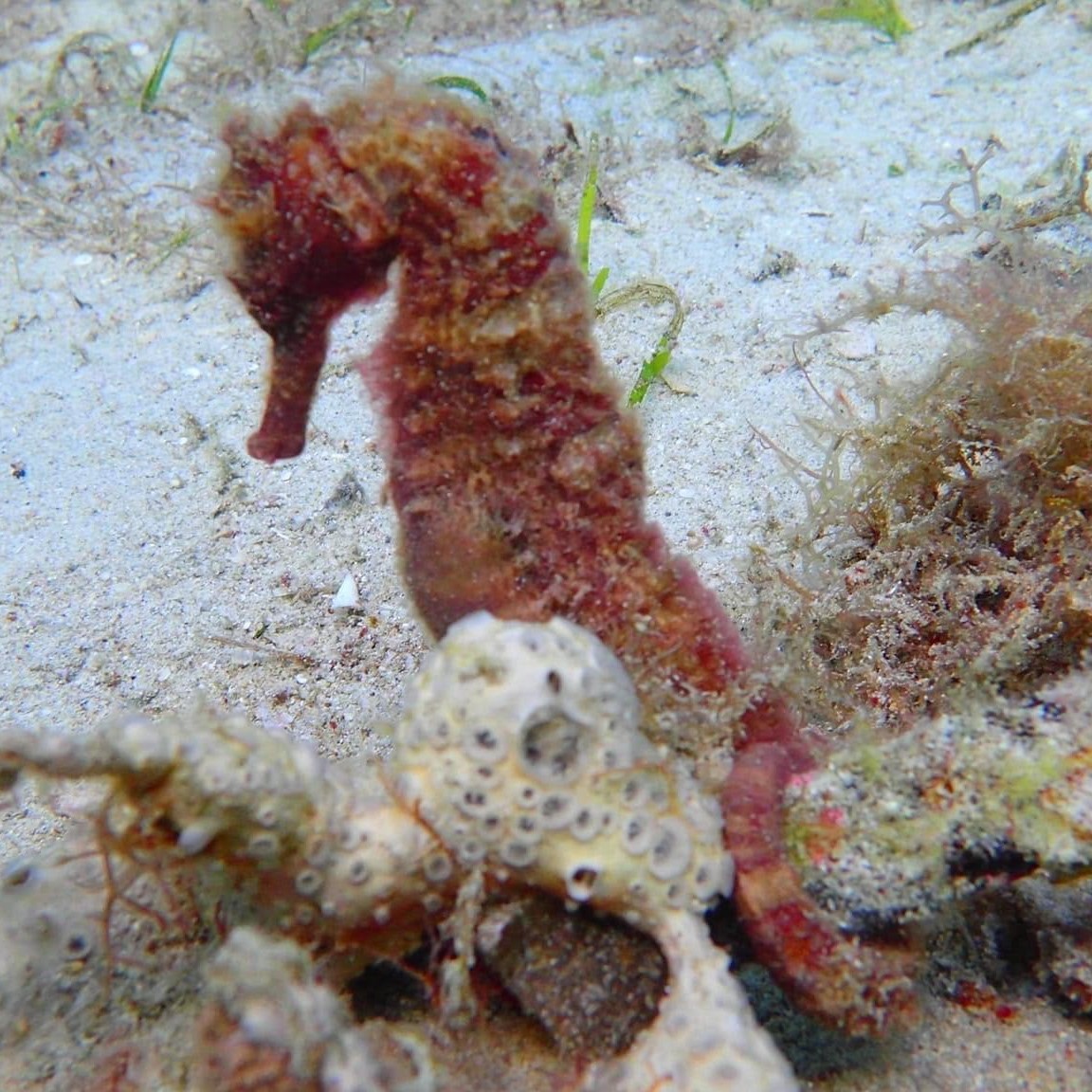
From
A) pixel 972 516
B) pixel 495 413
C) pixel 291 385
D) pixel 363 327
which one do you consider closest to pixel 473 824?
pixel 495 413

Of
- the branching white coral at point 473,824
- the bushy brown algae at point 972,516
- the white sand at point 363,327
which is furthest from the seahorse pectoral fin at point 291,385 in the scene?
the bushy brown algae at point 972,516

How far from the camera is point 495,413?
2.06 m

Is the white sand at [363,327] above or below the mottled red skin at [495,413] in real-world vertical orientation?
below

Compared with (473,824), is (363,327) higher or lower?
lower

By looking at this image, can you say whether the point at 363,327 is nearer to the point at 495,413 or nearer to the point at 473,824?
the point at 495,413

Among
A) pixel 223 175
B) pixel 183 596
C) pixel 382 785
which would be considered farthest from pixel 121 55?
pixel 382 785

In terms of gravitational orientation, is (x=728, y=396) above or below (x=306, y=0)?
below

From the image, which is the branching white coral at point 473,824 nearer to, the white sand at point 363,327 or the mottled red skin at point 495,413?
the mottled red skin at point 495,413

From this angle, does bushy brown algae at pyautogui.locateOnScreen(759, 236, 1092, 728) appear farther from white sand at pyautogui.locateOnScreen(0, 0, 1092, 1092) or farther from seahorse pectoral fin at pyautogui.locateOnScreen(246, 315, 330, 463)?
seahorse pectoral fin at pyautogui.locateOnScreen(246, 315, 330, 463)

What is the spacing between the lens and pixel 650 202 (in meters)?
5.08

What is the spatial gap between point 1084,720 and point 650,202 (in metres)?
3.95

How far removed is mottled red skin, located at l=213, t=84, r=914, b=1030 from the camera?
1.86 meters

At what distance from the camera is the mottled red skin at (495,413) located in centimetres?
186

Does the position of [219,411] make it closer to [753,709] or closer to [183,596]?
[183,596]
